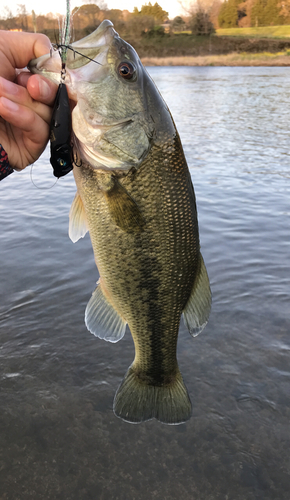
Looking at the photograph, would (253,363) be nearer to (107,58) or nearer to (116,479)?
(116,479)

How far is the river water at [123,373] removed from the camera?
9.20ft

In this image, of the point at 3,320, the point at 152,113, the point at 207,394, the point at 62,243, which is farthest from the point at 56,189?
the point at 152,113

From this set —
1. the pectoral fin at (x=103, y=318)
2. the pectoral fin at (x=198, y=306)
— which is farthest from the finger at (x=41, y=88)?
the pectoral fin at (x=198, y=306)

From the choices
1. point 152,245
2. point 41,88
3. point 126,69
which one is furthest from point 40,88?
point 152,245

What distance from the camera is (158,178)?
195 centimetres

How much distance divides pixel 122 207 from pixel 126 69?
648 millimetres

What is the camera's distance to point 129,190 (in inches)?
75.6

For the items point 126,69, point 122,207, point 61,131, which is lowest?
point 122,207

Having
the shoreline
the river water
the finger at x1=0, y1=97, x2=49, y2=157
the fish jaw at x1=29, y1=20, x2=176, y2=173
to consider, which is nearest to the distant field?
the shoreline

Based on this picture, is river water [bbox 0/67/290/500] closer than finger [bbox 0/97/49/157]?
No

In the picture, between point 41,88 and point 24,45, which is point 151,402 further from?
point 24,45

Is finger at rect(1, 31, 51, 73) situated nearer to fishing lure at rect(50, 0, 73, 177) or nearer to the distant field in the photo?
fishing lure at rect(50, 0, 73, 177)

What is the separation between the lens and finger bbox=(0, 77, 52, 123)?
1715 millimetres

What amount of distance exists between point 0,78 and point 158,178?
2.66 ft
